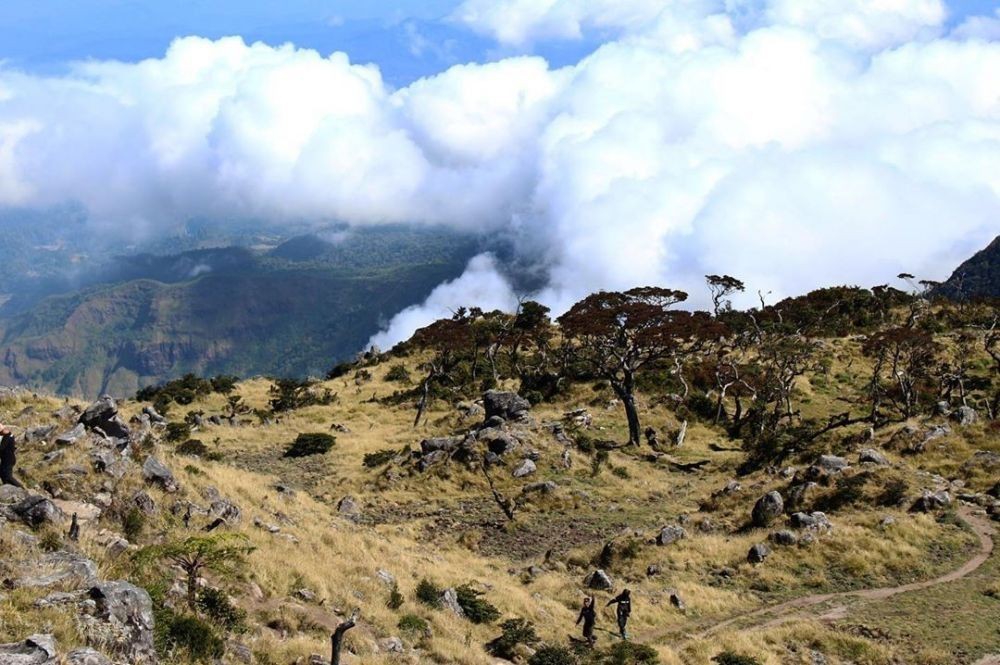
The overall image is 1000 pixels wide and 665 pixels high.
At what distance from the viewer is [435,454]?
125 ft

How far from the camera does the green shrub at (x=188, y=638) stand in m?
12.0

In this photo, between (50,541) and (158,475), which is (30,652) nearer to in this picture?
(50,541)

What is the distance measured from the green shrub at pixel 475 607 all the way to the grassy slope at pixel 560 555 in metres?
0.59

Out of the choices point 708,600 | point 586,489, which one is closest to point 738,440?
point 586,489

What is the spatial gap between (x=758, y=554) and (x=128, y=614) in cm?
2011

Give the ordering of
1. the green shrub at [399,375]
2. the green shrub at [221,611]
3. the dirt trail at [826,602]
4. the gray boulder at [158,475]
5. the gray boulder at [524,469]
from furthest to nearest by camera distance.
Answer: the green shrub at [399,375] → the gray boulder at [524,469] → the dirt trail at [826,602] → the gray boulder at [158,475] → the green shrub at [221,611]

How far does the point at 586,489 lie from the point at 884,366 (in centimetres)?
3322

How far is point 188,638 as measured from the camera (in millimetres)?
12281

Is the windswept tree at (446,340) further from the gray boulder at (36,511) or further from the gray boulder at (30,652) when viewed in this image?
the gray boulder at (30,652)

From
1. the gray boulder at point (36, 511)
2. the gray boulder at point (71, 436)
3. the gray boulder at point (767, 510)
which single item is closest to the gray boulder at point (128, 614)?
the gray boulder at point (36, 511)

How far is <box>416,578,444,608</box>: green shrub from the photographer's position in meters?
19.3

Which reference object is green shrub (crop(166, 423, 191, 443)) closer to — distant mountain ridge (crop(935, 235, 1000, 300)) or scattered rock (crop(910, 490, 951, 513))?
scattered rock (crop(910, 490, 951, 513))

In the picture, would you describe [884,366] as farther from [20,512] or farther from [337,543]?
[20,512]

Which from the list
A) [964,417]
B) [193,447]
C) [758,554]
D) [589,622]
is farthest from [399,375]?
[589,622]
